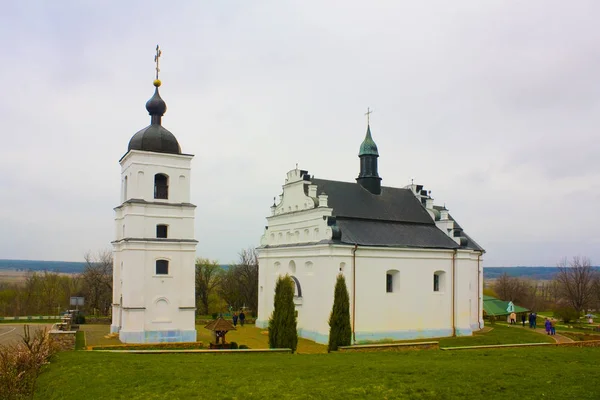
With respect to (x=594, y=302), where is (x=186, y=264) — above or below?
above

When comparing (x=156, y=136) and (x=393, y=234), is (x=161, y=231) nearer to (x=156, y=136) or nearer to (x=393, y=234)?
(x=156, y=136)

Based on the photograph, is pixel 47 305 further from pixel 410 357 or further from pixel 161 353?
pixel 410 357

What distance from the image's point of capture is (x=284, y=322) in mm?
20391

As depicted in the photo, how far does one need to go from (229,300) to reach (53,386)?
40254 mm

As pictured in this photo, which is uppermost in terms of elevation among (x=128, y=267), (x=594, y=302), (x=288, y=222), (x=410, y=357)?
(x=288, y=222)

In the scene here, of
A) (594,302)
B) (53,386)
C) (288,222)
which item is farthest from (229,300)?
(594,302)

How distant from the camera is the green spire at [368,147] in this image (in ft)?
109

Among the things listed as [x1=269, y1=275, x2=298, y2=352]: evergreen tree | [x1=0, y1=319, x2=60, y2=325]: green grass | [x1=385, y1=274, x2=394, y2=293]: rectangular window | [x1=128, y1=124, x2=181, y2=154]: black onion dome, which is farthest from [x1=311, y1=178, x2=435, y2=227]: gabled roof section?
[x1=0, y1=319, x2=60, y2=325]: green grass

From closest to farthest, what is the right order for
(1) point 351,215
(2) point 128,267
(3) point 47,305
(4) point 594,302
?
(2) point 128,267
(1) point 351,215
(3) point 47,305
(4) point 594,302

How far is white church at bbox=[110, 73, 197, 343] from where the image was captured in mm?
24359

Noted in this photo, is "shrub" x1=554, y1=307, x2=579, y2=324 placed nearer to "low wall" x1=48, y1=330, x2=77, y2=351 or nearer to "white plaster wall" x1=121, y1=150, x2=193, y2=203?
"white plaster wall" x1=121, y1=150, x2=193, y2=203

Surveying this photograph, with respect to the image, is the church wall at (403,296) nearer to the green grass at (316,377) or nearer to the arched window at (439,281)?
the arched window at (439,281)

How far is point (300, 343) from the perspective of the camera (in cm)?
2664

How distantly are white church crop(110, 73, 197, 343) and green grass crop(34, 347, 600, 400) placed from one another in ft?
24.5
